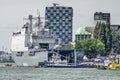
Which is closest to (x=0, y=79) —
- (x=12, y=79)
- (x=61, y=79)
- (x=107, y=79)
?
(x=12, y=79)

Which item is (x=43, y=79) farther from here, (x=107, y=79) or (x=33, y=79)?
(x=107, y=79)

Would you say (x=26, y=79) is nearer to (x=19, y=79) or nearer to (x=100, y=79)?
(x=19, y=79)

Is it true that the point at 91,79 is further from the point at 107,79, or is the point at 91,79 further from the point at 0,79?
the point at 0,79

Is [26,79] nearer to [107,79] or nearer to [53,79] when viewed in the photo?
[53,79]

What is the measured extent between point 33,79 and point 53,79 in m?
3.73

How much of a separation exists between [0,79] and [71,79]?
44.6 feet

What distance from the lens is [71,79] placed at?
136625 mm

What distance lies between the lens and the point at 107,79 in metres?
139

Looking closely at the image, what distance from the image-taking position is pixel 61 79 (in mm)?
136250

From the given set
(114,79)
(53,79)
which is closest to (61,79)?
(53,79)

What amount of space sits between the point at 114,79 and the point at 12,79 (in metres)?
20.2

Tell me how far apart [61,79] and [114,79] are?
1080 cm

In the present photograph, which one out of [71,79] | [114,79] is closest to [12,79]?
[71,79]

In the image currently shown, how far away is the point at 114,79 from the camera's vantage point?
140 metres
